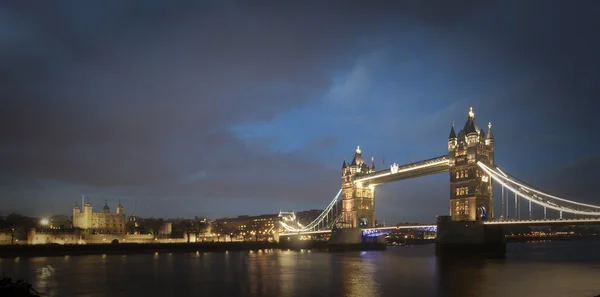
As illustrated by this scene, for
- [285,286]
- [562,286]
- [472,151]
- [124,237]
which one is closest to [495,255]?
[472,151]

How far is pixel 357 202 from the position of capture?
106m

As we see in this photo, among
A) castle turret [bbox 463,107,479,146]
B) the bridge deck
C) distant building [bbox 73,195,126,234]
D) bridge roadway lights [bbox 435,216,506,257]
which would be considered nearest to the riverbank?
distant building [bbox 73,195,126,234]

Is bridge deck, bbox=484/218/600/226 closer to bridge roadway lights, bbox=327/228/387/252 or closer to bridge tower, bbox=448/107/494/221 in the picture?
bridge tower, bbox=448/107/494/221

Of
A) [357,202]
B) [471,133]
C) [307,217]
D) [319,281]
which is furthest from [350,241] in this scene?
[307,217]

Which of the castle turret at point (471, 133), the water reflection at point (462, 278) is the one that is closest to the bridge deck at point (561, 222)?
the water reflection at point (462, 278)

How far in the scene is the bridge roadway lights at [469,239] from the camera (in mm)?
64000

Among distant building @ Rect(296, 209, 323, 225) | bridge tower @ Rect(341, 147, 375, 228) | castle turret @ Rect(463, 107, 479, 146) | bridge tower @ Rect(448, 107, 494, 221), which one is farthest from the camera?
distant building @ Rect(296, 209, 323, 225)

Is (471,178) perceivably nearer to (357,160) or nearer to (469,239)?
(469,239)

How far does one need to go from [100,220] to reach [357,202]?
66.4m

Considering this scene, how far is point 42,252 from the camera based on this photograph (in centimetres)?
8256

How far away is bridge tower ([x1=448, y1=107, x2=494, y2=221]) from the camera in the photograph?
228 feet

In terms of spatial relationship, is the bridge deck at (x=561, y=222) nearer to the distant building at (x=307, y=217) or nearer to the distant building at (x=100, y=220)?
the distant building at (x=100, y=220)

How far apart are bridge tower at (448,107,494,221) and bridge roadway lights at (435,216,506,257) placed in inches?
105

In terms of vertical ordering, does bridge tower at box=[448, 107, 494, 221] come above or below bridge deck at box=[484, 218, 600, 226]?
above
